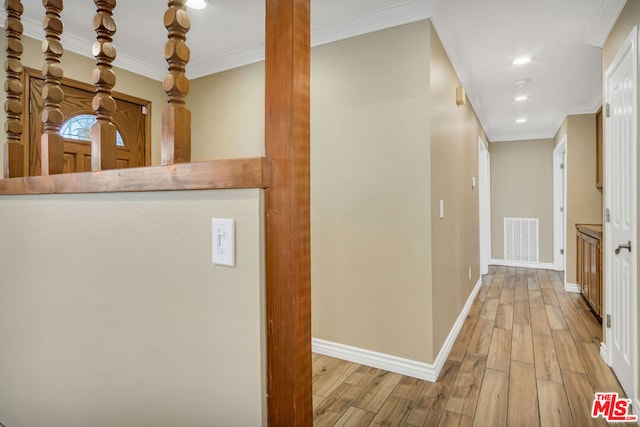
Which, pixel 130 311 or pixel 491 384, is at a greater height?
pixel 130 311

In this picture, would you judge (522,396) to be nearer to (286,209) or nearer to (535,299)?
(286,209)

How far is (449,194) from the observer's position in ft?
9.57

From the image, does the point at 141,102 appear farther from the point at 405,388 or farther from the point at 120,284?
the point at 405,388

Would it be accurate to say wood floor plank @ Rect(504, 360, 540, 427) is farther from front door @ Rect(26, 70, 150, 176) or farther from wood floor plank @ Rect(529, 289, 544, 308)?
front door @ Rect(26, 70, 150, 176)

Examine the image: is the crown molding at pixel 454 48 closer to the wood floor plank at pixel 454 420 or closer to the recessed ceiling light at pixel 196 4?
the recessed ceiling light at pixel 196 4

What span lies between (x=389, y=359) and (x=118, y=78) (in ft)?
10.8

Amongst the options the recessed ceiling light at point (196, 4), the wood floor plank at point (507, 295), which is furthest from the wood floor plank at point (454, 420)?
the recessed ceiling light at point (196, 4)

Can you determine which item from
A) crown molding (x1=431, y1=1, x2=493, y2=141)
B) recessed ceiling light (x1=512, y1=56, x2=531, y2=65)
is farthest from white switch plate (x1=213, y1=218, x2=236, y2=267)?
recessed ceiling light (x1=512, y1=56, x2=531, y2=65)

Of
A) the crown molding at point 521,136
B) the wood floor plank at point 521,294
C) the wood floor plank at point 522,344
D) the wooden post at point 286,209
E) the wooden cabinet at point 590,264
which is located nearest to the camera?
the wooden post at point 286,209

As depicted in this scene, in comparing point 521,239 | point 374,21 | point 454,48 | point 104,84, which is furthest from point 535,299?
point 104,84

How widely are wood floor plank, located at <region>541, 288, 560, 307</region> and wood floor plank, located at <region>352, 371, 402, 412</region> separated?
2800 mm

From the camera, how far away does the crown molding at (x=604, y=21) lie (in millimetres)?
2244

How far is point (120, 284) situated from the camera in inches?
42.3

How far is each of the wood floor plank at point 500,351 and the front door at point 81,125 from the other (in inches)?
136
